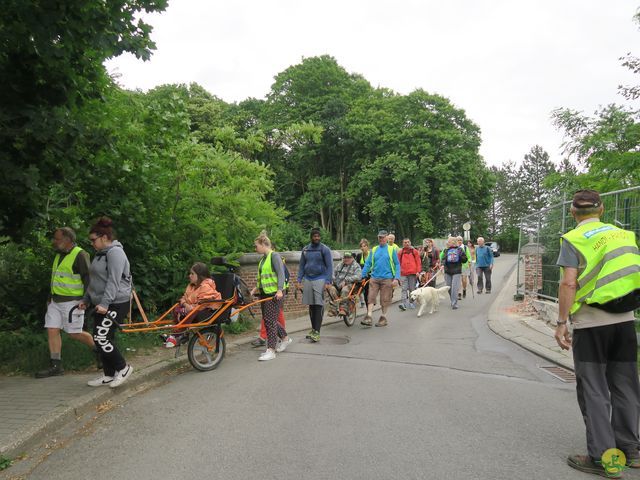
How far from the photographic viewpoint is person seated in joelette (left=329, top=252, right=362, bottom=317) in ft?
35.6

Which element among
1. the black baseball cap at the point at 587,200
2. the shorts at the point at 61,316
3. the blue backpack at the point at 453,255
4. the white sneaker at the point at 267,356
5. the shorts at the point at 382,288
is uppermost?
the black baseball cap at the point at 587,200

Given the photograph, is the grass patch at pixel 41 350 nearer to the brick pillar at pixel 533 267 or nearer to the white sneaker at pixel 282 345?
the white sneaker at pixel 282 345

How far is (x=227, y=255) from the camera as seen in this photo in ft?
34.2

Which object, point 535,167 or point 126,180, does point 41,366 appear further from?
point 535,167

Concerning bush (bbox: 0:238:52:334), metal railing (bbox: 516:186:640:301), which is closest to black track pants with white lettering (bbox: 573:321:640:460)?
metal railing (bbox: 516:186:640:301)

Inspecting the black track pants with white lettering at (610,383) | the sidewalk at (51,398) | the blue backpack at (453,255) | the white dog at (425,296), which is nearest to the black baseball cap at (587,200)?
the black track pants with white lettering at (610,383)

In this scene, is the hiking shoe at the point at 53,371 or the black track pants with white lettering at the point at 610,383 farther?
the hiking shoe at the point at 53,371

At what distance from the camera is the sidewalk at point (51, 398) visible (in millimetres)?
4242

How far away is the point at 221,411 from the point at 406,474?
219cm

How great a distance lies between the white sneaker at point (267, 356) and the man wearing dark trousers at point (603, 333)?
4.64 m

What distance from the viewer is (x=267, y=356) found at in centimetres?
752

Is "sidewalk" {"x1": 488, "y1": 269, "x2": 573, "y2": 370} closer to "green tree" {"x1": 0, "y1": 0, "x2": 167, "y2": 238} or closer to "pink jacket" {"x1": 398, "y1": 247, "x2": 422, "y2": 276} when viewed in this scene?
"pink jacket" {"x1": 398, "y1": 247, "x2": 422, "y2": 276}

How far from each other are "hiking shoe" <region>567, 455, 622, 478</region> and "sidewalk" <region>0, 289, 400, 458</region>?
4.22 meters

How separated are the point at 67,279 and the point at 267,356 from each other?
295 cm
